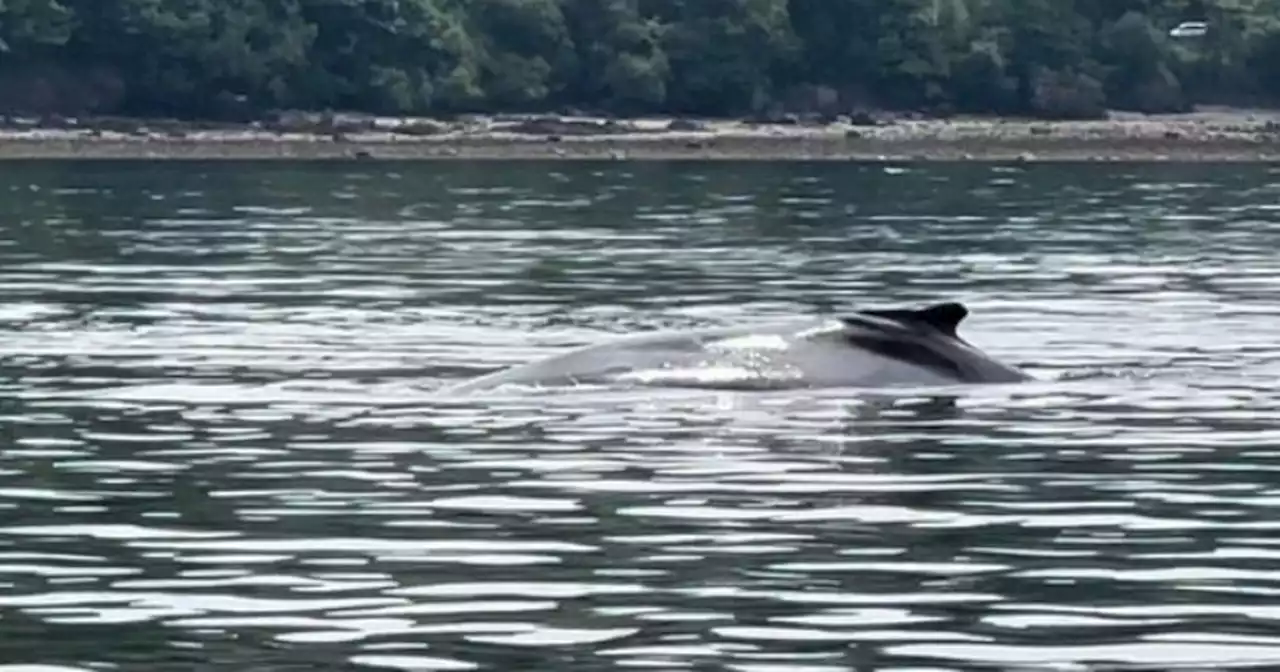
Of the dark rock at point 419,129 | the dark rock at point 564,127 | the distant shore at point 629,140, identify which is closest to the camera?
the distant shore at point 629,140

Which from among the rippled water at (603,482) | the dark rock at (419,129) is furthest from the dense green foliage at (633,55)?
the rippled water at (603,482)

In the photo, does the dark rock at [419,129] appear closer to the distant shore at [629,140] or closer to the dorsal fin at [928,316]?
the distant shore at [629,140]

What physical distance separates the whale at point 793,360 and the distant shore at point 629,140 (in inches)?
3451

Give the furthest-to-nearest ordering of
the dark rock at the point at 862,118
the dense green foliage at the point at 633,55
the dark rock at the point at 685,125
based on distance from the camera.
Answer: the dark rock at the point at 862,118, the dark rock at the point at 685,125, the dense green foliage at the point at 633,55

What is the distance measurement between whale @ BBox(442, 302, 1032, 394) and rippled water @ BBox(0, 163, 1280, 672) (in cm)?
60

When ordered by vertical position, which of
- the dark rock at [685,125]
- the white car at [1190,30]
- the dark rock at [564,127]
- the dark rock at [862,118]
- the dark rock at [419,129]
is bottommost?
the dark rock at [862,118]

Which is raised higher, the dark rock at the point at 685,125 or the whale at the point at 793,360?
the whale at the point at 793,360

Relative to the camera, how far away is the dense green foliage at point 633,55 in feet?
468

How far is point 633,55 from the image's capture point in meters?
151

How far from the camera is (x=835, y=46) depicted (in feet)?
519

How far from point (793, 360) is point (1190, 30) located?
132631 millimetres

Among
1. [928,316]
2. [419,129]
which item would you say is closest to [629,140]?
[419,129]

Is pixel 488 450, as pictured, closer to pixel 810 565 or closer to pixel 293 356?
pixel 810 565

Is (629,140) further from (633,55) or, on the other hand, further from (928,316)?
(928,316)
